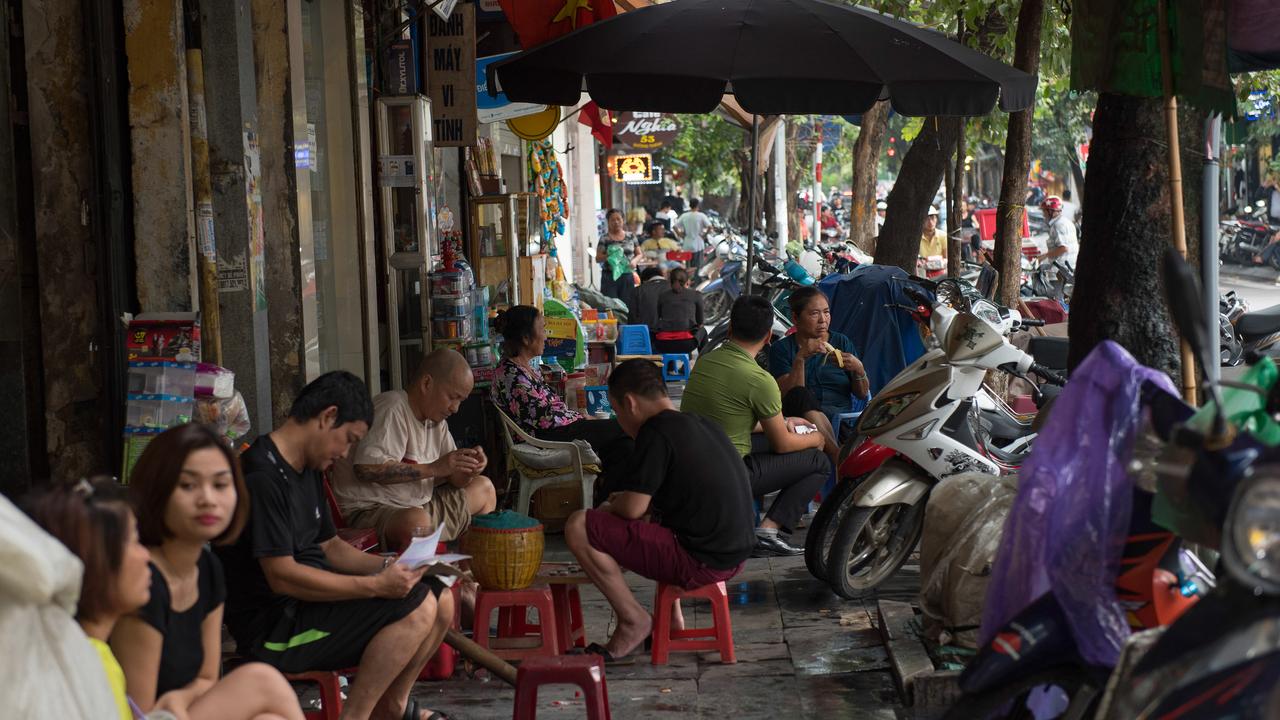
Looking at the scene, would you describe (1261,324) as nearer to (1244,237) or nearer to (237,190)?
(237,190)

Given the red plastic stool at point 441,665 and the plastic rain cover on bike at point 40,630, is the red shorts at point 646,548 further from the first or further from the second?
the plastic rain cover on bike at point 40,630

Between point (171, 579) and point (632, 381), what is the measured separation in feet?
8.30

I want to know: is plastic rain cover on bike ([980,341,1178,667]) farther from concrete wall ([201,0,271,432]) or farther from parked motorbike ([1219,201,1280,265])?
parked motorbike ([1219,201,1280,265])

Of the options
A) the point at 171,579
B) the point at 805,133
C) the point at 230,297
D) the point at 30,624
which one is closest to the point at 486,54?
the point at 230,297

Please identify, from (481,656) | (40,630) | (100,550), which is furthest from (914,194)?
(40,630)

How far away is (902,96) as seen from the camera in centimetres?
750

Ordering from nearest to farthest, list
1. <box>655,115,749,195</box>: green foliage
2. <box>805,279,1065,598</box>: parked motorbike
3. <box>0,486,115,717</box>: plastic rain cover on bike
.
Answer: <box>0,486,115,717</box>: plastic rain cover on bike < <box>805,279,1065,598</box>: parked motorbike < <box>655,115,749,195</box>: green foliage

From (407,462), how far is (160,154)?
63.0 inches

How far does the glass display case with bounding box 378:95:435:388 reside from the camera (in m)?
9.38

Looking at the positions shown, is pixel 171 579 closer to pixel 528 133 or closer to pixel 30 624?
pixel 30 624

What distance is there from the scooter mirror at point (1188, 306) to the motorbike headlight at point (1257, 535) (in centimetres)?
32

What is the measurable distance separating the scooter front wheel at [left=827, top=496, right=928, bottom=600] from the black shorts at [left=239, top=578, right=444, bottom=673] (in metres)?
2.69

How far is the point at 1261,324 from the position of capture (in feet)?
33.5

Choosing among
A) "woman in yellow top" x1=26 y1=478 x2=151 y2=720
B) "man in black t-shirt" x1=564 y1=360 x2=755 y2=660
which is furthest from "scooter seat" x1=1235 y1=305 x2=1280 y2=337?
"woman in yellow top" x1=26 y1=478 x2=151 y2=720
